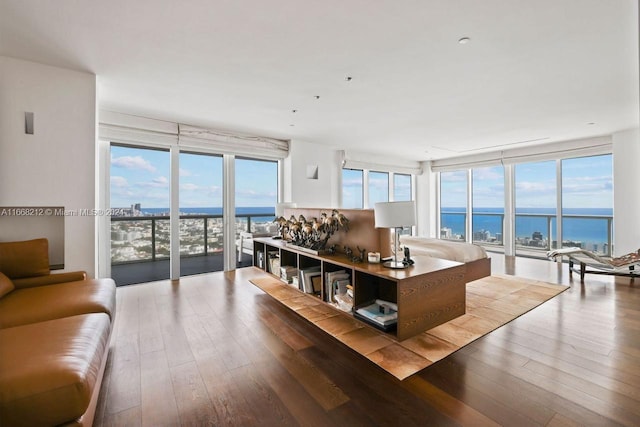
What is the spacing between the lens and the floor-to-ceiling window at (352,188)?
6898mm

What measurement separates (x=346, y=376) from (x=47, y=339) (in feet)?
5.76

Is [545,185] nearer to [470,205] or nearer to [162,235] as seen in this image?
[470,205]

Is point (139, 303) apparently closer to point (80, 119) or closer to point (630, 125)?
point (80, 119)

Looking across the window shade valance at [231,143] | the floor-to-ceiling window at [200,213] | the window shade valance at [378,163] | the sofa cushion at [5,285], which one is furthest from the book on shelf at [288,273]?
the window shade valance at [378,163]

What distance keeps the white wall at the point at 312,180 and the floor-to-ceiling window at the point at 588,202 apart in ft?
15.9

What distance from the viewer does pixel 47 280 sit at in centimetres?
243

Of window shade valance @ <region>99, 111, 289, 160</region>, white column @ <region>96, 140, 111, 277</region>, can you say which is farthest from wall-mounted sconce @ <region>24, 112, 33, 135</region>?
white column @ <region>96, 140, 111, 277</region>

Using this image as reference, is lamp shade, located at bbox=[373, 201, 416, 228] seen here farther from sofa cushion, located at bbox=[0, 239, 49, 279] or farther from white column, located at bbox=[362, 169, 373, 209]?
white column, located at bbox=[362, 169, 373, 209]

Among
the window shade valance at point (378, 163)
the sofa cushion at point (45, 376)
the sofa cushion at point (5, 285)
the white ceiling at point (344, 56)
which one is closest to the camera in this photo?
the sofa cushion at point (45, 376)

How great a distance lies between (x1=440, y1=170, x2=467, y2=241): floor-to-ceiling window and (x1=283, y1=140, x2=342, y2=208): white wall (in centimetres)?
368

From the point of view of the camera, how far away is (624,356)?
213cm

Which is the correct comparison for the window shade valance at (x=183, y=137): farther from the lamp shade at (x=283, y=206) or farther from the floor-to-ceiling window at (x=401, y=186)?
the floor-to-ceiling window at (x=401, y=186)

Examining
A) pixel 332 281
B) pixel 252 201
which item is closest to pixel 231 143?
pixel 252 201

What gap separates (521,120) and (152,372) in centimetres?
561
